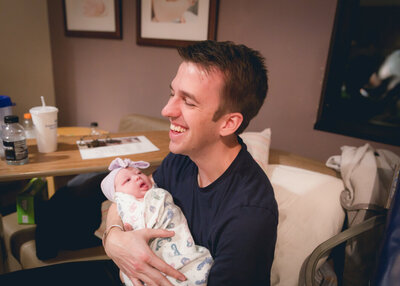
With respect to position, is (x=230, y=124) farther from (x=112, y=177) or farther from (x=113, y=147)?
(x=113, y=147)

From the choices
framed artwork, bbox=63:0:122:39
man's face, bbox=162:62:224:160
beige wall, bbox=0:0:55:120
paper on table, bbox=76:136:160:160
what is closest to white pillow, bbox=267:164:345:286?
man's face, bbox=162:62:224:160

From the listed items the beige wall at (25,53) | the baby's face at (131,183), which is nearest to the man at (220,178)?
the baby's face at (131,183)

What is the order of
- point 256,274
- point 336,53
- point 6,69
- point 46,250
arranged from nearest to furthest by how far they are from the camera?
point 256,274 < point 46,250 < point 336,53 < point 6,69

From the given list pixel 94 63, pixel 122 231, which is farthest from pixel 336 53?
pixel 94 63

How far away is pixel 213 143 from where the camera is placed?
1.12 metres

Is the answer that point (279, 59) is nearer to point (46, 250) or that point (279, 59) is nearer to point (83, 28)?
point (46, 250)

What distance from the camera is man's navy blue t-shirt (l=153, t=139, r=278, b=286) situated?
0.92 metres

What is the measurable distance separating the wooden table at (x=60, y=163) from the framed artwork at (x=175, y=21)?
1.11 metres

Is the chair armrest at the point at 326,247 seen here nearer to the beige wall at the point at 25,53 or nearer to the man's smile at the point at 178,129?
the man's smile at the point at 178,129

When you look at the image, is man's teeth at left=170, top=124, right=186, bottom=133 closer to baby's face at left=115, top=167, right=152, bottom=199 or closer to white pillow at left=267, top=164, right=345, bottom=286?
baby's face at left=115, top=167, right=152, bottom=199

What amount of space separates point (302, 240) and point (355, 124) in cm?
98

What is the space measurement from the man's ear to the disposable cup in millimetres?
1051

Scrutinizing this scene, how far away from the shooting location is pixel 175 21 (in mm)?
2473

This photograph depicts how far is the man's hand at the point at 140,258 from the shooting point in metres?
1.02
